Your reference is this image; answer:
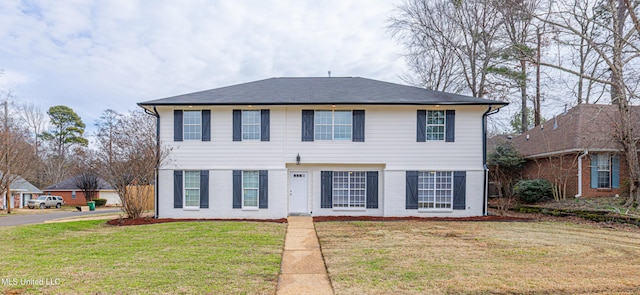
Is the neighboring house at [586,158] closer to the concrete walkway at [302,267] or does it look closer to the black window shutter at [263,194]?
the concrete walkway at [302,267]

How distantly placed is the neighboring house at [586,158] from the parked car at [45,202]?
38917 millimetres

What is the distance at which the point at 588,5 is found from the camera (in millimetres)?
12844

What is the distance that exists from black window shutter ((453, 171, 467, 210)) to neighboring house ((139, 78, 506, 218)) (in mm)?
39

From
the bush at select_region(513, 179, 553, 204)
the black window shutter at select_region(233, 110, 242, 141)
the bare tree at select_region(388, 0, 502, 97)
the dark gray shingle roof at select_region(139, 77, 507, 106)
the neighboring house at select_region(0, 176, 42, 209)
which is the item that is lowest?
the neighboring house at select_region(0, 176, 42, 209)

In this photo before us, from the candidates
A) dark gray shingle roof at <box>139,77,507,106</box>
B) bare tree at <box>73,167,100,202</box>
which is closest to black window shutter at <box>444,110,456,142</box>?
dark gray shingle roof at <box>139,77,507,106</box>

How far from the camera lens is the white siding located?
1324 cm

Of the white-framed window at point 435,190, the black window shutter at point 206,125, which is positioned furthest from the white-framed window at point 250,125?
the white-framed window at point 435,190

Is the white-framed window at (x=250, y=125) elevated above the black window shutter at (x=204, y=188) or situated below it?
above

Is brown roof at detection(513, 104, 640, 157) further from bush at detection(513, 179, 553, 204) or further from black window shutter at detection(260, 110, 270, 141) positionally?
black window shutter at detection(260, 110, 270, 141)

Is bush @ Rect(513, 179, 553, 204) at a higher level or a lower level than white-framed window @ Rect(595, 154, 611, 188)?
lower

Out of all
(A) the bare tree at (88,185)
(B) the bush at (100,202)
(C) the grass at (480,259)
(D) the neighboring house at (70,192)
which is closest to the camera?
(C) the grass at (480,259)

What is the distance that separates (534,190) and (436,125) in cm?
657

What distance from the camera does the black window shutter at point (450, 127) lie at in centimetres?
1333

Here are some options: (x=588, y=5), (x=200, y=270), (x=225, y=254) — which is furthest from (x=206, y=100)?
(x=588, y=5)
